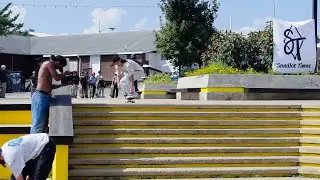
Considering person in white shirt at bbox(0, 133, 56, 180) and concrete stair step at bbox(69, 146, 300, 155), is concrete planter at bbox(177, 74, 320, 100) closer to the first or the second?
concrete stair step at bbox(69, 146, 300, 155)

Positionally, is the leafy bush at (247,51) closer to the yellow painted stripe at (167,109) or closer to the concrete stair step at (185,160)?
the yellow painted stripe at (167,109)

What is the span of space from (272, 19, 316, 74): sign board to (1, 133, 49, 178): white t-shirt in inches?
432

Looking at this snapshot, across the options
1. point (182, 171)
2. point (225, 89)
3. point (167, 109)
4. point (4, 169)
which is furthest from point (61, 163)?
point (225, 89)

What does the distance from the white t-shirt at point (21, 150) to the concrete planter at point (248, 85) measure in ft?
28.4

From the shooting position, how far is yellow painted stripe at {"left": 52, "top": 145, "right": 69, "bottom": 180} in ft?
28.5

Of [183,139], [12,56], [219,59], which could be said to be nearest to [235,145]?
[183,139]

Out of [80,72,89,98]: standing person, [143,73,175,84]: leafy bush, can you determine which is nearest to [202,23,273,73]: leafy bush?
[143,73,175,84]: leafy bush

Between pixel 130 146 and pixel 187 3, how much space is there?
22020mm

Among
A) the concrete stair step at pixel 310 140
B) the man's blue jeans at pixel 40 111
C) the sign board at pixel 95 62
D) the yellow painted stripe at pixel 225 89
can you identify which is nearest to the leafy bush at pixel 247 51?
the yellow painted stripe at pixel 225 89

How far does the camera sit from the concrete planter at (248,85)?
14.8 m

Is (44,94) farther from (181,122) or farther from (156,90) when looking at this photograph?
(156,90)

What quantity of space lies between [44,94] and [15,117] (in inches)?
33.9

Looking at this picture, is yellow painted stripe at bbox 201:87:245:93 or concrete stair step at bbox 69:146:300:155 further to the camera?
yellow painted stripe at bbox 201:87:245:93

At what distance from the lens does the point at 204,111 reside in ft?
35.4
